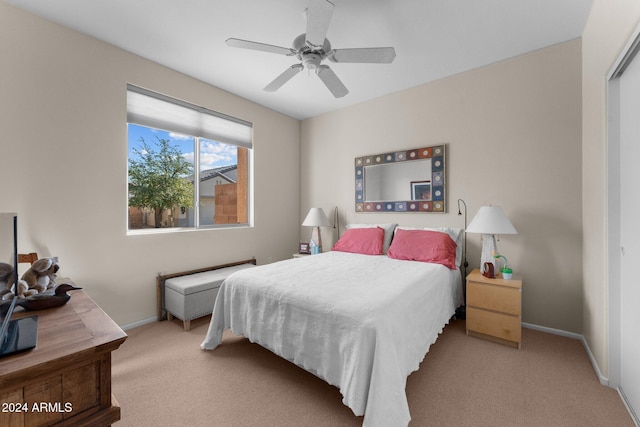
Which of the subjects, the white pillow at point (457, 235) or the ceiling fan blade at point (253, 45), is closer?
the ceiling fan blade at point (253, 45)

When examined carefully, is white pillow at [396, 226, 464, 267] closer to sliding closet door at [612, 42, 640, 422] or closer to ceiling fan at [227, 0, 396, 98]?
sliding closet door at [612, 42, 640, 422]

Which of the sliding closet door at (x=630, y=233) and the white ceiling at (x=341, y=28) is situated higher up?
the white ceiling at (x=341, y=28)

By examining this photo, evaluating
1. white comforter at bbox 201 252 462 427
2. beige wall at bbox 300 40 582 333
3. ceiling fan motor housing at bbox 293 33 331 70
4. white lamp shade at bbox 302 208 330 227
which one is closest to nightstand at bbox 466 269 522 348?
white comforter at bbox 201 252 462 427

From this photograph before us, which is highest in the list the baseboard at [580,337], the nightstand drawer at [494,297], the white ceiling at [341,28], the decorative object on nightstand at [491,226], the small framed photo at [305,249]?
the white ceiling at [341,28]

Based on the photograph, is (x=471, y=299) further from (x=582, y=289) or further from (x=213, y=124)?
(x=213, y=124)

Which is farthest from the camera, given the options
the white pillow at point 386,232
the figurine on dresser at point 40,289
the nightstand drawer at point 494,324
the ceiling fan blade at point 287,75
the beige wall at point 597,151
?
the white pillow at point 386,232

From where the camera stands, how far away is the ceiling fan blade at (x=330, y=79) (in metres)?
2.21

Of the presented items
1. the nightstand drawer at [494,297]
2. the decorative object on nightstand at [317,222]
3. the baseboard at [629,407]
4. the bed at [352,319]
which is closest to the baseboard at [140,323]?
the bed at [352,319]

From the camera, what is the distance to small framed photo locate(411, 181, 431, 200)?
10.7 ft

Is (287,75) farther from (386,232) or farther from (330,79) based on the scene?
(386,232)

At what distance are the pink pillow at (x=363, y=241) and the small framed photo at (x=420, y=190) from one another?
24.1 inches

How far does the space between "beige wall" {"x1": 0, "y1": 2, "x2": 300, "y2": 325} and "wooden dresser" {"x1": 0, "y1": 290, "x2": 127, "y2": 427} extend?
1.73 meters

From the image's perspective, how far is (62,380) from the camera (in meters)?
0.85

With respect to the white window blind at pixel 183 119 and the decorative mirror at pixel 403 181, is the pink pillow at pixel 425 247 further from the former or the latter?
the white window blind at pixel 183 119
